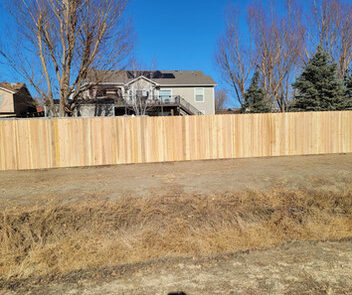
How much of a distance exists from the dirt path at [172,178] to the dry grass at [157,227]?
0.73 m

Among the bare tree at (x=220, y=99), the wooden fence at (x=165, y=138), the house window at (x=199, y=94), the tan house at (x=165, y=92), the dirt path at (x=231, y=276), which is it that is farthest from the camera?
the bare tree at (x=220, y=99)

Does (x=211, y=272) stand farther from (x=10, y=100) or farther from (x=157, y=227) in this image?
(x=10, y=100)

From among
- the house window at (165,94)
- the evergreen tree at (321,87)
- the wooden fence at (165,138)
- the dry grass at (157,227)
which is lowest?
the dry grass at (157,227)

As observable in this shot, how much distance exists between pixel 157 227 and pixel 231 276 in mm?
1561

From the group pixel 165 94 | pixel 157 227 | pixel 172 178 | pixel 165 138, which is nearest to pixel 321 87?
pixel 165 138

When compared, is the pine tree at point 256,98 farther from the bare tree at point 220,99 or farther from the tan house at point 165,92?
the bare tree at point 220,99

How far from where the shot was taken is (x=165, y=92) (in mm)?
24859

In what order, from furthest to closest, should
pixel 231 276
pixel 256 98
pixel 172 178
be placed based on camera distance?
pixel 256 98, pixel 172 178, pixel 231 276

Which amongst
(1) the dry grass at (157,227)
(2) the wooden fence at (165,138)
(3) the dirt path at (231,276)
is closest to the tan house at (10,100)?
(2) the wooden fence at (165,138)

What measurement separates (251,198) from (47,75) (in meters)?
12.2

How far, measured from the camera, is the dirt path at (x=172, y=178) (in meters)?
5.48

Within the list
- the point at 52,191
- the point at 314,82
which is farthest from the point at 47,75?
the point at 314,82

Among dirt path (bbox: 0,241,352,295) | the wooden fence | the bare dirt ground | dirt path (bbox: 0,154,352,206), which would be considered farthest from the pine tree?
dirt path (bbox: 0,241,352,295)

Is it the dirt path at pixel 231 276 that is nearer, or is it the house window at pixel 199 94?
the dirt path at pixel 231 276
